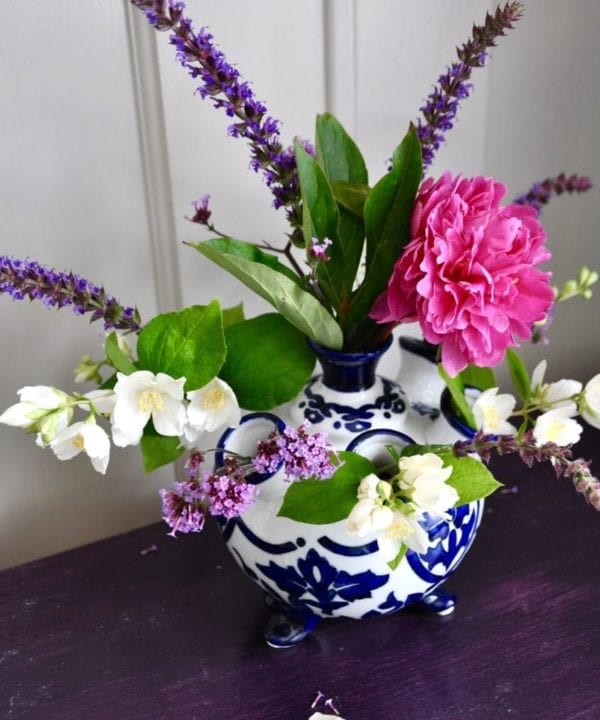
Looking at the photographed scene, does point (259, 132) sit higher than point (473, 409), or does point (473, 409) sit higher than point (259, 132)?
point (259, 132)

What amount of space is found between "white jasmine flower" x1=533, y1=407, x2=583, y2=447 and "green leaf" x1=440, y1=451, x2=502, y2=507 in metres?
0.05

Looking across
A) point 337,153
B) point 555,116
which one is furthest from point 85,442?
point 555,116

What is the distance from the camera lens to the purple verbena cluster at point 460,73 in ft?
1.64

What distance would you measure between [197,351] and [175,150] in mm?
240

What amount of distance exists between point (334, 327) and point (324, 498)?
11 centimetres

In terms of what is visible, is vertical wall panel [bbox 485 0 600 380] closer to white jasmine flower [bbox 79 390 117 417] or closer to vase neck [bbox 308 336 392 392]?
vase neck [bbox 308 336 392 392]

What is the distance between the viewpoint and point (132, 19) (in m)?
0.62

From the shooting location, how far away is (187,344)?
498mm

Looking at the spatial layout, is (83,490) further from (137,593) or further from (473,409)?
(473,409)

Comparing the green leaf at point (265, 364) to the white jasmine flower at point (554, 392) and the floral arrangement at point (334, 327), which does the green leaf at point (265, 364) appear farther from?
the white jasmine flower at point (554, 392)

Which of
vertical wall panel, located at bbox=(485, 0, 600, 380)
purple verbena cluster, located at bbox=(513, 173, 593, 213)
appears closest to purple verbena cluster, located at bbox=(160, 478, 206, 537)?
purple verbena cluster, located at bbox=(513, 173, 593, 213)

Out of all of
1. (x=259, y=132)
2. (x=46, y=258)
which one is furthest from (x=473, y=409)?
(x=46, y=258)

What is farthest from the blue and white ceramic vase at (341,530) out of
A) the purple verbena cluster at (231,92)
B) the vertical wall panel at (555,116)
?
the vertical wall panel at (555,116)

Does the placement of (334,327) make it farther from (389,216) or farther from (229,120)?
(229,120)
